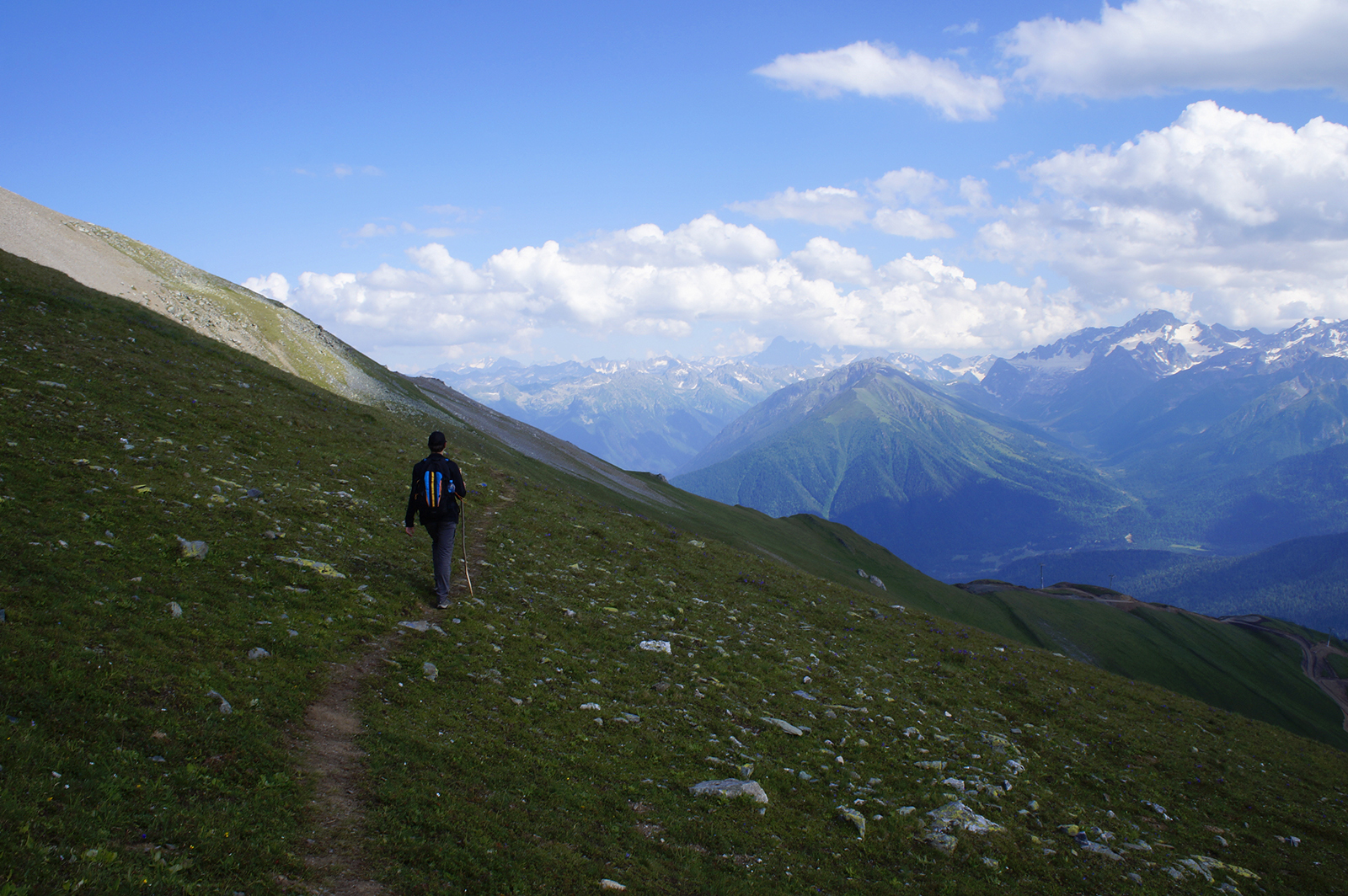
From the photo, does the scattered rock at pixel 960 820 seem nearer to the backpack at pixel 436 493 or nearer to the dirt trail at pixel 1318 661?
the backpack at pixel 436 493

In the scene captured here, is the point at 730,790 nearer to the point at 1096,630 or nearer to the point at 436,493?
the point at 436,493

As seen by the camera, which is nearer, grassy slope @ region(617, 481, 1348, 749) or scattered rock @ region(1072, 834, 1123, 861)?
scattered rock @ region(1072, 834, 1123, 861)

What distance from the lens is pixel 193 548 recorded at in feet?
50.5

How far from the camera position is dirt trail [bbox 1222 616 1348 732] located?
4451 inches

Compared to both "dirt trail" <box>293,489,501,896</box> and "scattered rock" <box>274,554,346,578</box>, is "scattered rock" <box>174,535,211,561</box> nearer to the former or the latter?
"scattered rock" <box>274,554,346,578</box>

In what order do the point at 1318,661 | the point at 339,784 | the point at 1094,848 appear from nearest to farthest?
the point at 339,784 → the point at 1094,848 → the point at 1318,661

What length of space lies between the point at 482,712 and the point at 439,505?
6.55m

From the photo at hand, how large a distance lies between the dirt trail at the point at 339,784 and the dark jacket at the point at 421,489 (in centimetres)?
405

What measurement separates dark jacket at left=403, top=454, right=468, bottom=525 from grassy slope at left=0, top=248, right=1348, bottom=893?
226 centimetres

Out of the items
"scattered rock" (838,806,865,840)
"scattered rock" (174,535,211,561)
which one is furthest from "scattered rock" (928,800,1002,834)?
"scattered rock" (174,535,211,561)

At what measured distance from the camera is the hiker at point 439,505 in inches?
703

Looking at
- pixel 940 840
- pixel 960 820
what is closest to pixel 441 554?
pixel 940 840

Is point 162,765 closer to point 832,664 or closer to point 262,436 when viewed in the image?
point 832,664

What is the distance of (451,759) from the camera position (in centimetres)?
1130
